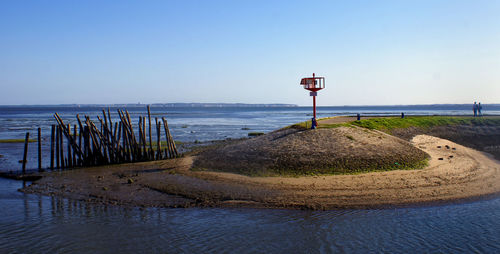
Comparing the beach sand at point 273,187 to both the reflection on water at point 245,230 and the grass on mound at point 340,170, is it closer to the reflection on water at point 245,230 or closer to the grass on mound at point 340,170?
the grass on mound at point 340,170

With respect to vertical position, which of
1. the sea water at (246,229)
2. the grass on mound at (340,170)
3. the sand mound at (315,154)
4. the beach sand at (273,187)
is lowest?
the sea water at (246,229)

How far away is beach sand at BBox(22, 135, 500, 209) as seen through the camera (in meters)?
13.3

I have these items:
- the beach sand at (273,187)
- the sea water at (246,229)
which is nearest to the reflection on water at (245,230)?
the sea water at (246,229)

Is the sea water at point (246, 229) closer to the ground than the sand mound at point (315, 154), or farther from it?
closer to the ground

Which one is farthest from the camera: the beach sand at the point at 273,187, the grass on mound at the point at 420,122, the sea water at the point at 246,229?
the grass on mound at the point at 420,122

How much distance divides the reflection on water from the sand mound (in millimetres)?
4762

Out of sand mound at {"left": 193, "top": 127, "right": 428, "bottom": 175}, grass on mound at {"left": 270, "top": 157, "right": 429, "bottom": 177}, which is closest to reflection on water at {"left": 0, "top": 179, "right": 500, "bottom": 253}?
grass on mound at {"left": 270, "top": 157, "right": 429, "bottom": 177}

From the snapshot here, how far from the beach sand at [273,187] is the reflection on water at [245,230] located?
31.6 inches

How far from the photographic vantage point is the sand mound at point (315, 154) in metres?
17.2

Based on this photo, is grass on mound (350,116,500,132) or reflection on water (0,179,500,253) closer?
reflection on water (0,179,500,253)

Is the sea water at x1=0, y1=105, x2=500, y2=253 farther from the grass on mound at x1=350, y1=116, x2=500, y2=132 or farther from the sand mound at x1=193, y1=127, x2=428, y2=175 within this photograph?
the grass on mound at x1=350, y1=116, x2=500, y2=132

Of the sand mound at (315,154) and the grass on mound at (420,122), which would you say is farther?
the grass on mound at (420,122)

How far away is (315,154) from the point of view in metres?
18.0

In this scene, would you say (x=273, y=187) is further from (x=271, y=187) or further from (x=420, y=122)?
(x=420, y=122)
